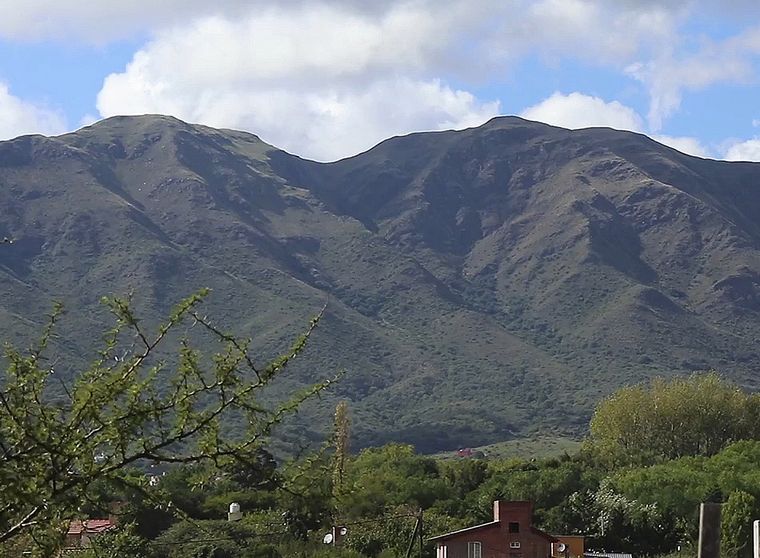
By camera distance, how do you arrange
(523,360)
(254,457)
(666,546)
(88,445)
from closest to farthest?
(88,445) → (254,457) → (666,546) → (523,360)

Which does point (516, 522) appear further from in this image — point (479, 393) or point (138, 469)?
point (479, 393)

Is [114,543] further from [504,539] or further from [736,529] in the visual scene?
[736,529]

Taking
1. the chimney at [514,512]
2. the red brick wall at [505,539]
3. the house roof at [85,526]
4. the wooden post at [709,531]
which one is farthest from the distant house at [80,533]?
the chimney at [514,512]

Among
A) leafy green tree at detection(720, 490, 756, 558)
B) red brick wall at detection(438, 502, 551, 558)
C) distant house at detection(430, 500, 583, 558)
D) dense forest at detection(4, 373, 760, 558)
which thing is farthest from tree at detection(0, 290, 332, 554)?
leafy green tree at detection(720, 490, 756, 558)

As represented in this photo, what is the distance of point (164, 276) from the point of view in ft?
639

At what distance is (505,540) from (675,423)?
145 feet

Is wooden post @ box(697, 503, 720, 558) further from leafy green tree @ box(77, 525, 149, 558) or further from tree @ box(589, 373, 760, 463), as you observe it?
tree @ box(589, 373, 760, 463)

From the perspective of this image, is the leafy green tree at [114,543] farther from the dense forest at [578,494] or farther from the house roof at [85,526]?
the dense forest at [578,494]

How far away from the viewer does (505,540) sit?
5681 centimetres

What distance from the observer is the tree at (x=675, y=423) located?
97.5 metres

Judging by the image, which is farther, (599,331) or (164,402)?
(599,331)

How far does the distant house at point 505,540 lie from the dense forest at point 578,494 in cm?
276

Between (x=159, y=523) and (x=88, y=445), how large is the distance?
183 ft

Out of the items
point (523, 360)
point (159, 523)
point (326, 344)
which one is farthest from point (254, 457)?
point (523, 360)
